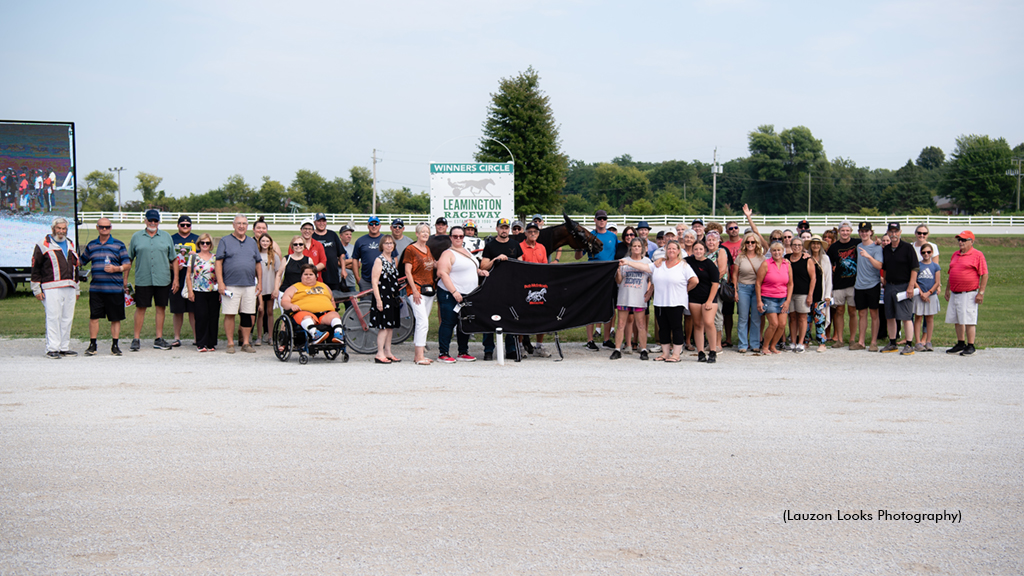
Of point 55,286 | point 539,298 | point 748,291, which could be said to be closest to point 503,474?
point 539,298

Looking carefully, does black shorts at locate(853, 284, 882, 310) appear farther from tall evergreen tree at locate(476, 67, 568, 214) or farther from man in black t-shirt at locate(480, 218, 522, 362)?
tall evergreen tree at locate(476, 67, 568, 214)

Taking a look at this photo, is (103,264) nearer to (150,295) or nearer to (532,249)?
(150,295)

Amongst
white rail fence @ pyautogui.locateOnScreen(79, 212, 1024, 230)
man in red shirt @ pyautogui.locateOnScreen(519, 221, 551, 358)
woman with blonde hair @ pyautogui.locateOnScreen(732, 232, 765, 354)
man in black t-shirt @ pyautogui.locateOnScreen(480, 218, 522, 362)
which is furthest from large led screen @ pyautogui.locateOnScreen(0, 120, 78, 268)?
white rail fence @ pyautogui.locateOnScreen(79, 212, 1024, 230)

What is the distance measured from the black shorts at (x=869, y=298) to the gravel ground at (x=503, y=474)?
279 centimetres

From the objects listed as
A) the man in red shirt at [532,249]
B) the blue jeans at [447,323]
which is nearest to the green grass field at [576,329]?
the man in red shirt at [532,249]

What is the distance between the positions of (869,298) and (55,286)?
1228 centimetres

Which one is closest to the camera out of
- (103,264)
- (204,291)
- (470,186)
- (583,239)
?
(103,264)

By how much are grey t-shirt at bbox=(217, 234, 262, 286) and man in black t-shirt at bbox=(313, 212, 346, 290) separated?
1092mm

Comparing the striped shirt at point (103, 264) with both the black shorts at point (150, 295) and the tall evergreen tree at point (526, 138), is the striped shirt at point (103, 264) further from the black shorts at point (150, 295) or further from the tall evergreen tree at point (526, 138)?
the tall evergreen tree at point (526, 138)

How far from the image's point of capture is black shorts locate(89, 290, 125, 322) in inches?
404

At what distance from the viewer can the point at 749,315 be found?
11.0 meters

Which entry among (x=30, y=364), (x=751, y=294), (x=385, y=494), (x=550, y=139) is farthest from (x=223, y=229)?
(x=385, y=494)

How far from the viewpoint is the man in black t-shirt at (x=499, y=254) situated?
34.1 feet

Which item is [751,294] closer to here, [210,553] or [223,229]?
[210,553]
